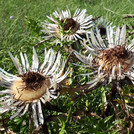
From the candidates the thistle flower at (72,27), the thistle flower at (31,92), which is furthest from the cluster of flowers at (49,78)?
the thistle flower at (72,27)

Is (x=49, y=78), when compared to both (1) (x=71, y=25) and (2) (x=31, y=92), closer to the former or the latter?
(2) (x=31, y=92)

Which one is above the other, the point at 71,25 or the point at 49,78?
the point at 71,25

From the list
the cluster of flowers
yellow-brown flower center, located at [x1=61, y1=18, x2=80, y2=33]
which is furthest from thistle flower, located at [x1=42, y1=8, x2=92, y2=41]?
the cluster of flowers

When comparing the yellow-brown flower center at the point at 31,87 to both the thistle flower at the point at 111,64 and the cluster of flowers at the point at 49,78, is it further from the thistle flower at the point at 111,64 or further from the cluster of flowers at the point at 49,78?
the thistle flower at the point at 111,64

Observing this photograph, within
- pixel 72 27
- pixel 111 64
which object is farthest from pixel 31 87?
pixel 72 27

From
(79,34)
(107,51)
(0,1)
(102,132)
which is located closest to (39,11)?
(0,1)

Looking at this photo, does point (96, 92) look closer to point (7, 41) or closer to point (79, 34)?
point (79, 34)
